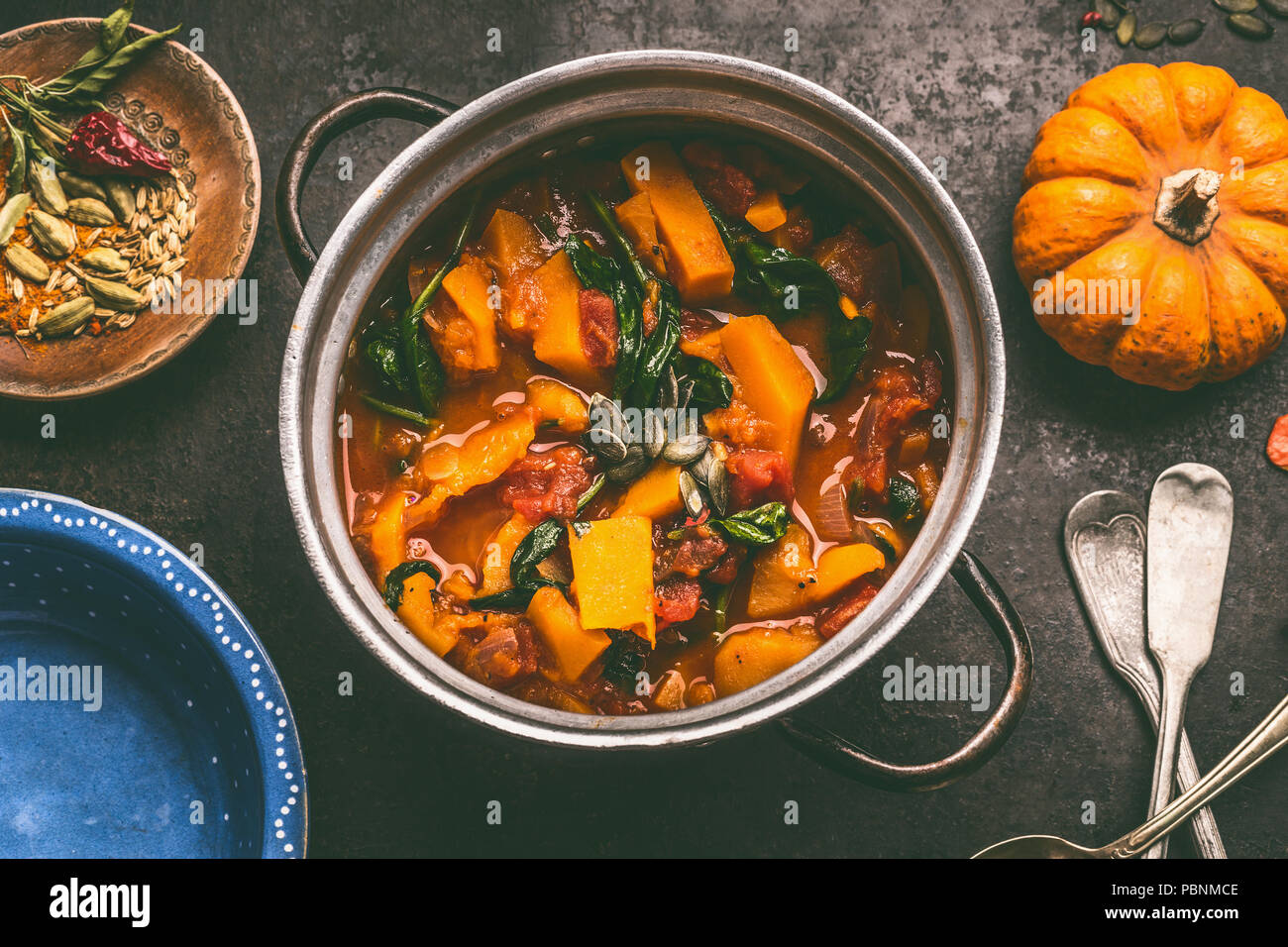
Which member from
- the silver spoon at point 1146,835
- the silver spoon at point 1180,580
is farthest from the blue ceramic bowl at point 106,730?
the silver spoon at point 1180,580

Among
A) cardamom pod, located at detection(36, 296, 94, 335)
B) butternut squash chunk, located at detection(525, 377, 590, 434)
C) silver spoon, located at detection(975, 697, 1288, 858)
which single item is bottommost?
silver spoon, located at detection(975, 697, 1288, 858)

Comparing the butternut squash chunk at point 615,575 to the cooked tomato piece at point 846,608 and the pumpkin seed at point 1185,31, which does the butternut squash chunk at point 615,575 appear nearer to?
the cooked tomato piece at point 846,608

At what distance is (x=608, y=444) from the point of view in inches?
81.0

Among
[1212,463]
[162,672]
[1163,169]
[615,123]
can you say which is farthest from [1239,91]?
[162,672]

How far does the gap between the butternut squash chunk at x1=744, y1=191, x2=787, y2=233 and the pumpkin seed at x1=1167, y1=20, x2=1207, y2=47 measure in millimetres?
1459

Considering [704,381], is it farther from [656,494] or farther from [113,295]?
[113,295]

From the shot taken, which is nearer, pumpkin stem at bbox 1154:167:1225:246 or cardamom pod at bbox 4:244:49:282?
pumpkin stem at bbox 1154:167:1225:246

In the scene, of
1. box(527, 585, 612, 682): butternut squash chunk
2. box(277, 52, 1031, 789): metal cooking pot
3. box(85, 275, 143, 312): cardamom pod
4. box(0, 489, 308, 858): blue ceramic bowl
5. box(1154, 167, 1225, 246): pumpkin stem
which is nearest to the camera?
box(277, 52, 1031, 789): metal cooking pot

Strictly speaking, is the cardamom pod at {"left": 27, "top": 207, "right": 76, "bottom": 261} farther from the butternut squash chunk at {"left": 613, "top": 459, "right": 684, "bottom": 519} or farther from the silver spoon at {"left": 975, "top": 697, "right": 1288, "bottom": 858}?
the silver spoon at {"left": 975, "top": 697, "right": 1288, "bottom": 858}

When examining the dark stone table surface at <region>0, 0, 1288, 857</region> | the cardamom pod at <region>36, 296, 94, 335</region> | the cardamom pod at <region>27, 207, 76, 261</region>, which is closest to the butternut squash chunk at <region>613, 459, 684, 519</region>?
the dark stone table surface at <region>0, 0, 1288, 857</region>

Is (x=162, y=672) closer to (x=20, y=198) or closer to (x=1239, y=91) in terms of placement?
(x=20, y=198)

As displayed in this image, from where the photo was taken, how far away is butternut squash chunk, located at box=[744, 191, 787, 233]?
2090 millimetres
